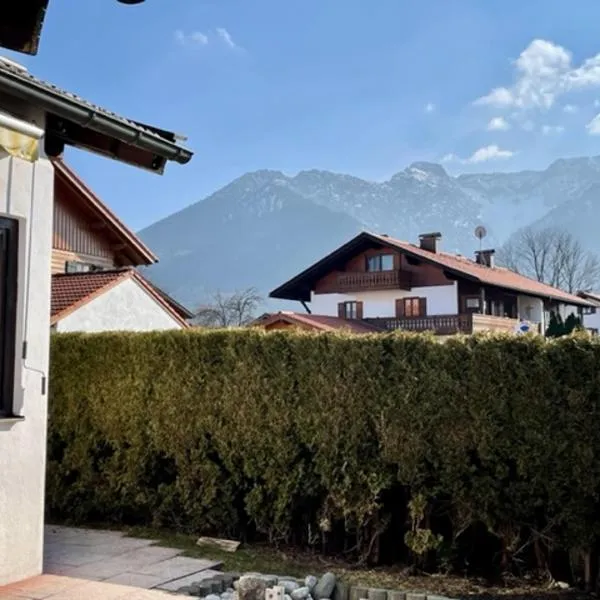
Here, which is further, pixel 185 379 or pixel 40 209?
pixel 185 379

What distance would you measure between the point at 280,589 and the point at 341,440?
6.18ft

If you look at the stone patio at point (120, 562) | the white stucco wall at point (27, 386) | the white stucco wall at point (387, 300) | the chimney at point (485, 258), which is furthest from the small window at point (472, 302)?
the white stucco wall at point (27, 386)

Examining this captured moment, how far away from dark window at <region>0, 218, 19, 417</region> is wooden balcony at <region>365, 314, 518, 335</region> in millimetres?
32632

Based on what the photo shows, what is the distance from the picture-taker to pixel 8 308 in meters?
6.04

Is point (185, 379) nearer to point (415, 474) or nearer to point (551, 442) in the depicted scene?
point (415, 474)

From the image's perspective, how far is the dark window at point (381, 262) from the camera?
143ft

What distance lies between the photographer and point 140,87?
54.0 ft

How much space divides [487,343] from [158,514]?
14.9ft

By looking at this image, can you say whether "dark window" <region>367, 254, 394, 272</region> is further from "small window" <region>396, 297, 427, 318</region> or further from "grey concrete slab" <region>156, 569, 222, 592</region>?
"grey concrete slab" <region>156, 569, 222, 592</region>

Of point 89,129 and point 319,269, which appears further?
point 319,269

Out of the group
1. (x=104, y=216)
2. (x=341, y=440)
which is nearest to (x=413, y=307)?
(x=104, y=216)

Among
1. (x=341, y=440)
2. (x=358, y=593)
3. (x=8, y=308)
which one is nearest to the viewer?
(x=8, y=308)

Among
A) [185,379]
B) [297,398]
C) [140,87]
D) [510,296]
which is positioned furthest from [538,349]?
[510,296]

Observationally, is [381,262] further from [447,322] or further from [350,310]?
[447,322]
